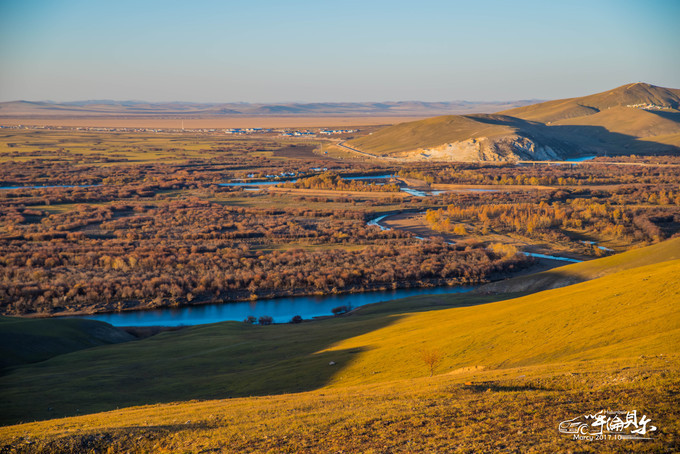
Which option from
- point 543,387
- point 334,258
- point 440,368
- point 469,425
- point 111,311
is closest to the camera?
point 469,425

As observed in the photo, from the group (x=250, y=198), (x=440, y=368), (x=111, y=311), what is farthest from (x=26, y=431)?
(x=250, y=198)

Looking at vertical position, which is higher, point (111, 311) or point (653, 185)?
point (653, 185)

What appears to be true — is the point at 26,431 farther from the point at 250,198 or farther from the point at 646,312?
the point at 250,198

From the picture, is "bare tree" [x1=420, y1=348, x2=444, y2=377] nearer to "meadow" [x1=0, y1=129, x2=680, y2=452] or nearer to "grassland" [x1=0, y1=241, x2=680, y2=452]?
"meadow" [x1=0, y1=129, x2=680, y2=452]

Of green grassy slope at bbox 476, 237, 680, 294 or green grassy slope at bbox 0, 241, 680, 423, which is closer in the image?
green grassy slope at bbox 0, 241, 680, 423

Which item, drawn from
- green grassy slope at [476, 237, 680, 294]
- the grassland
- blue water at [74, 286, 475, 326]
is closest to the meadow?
the grassland

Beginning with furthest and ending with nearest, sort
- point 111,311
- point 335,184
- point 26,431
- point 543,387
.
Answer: point 335,184, point 111,311, point 26,431, point 543,387

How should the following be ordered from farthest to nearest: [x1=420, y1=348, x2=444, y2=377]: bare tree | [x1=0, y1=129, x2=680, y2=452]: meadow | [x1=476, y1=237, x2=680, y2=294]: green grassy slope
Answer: [x1=476, y1=237, x2=680, y2=294]: green grassy slope, [x1=420, y1=348, x2=444, y2=377]: bare tree, [x1=0, y1=129, x2=680, y2=452]: meadow

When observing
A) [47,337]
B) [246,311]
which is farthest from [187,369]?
[246,311]
